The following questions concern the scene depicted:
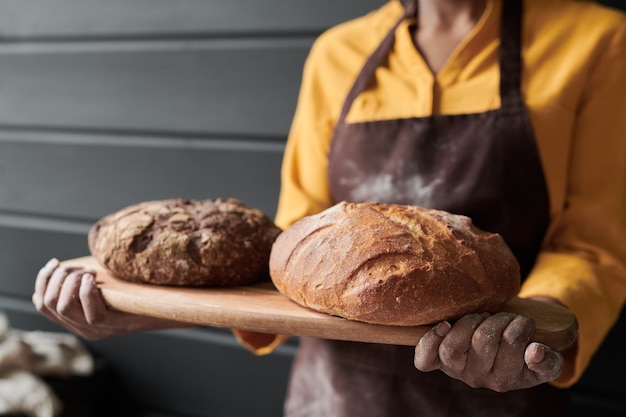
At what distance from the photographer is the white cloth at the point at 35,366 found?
182 centimetres

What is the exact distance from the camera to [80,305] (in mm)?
1065

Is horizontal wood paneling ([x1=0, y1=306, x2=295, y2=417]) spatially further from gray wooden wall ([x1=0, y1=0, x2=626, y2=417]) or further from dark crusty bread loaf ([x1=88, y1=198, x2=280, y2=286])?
dark crusty bread loaf ([x1=88, y1=198, x2=280, y2=286])

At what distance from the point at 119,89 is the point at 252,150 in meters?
0.47

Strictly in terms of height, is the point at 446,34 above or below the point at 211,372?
above

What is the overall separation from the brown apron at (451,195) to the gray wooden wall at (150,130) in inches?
24.7

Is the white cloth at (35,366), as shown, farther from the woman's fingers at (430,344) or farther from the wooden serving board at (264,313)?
the woman's fingers at (430,344)

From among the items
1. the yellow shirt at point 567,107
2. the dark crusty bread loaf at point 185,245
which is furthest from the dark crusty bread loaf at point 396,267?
the yellow shirt at point 567,107

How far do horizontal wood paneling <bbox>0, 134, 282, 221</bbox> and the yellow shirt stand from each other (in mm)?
676

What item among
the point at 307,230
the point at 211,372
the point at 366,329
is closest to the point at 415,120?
the point at 307,230

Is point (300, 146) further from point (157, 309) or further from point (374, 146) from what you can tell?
point (157, 309)

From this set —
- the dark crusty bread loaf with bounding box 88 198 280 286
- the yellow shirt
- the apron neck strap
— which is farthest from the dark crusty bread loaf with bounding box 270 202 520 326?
the apron neck strap

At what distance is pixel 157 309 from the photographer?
0.97 metres

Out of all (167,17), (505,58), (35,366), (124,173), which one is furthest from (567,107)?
(35,366)

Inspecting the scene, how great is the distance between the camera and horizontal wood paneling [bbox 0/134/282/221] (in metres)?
1.92
